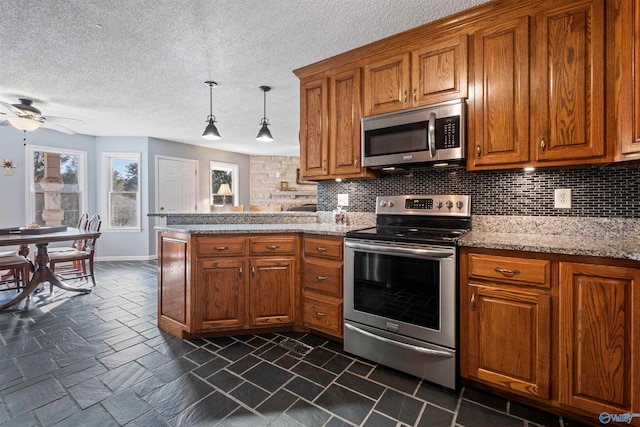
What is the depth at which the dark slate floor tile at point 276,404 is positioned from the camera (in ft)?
5.00

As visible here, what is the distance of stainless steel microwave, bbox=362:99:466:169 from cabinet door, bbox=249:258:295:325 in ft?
3.47

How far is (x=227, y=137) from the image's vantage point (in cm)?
574

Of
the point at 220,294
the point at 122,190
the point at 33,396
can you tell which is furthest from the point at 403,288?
the point at 122,190

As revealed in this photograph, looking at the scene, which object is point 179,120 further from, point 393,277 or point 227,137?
point 393,277

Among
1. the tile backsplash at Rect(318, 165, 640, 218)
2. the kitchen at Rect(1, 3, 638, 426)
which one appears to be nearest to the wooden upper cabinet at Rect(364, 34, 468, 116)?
the kitchen at Rect(1, 3, 638, 426)

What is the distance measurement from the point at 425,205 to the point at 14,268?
15.0 feet

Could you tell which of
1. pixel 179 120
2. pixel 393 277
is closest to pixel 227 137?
pixel 179 120

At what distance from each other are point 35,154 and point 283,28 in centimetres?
511

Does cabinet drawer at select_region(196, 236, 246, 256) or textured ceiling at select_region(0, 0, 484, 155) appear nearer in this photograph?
textured ceiling at select_region(0, 0, 484, 155)

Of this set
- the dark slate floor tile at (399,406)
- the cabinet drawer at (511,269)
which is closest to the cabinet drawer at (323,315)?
the dark slate floor tile at (399,406)

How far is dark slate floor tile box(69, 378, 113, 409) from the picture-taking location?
1.61m

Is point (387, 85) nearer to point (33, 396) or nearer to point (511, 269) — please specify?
point (511, 269)

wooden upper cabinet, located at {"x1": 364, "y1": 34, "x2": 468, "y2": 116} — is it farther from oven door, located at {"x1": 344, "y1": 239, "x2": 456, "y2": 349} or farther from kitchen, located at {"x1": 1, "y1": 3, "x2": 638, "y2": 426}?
oven door, located at {"x1": 344, "y1": 239, "x2": 456, "y2": 349}

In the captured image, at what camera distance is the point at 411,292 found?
1.86m
